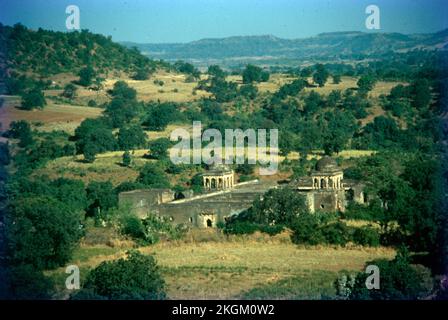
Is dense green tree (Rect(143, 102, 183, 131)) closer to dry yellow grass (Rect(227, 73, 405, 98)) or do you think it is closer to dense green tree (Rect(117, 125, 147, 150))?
dense green tree (Rect(117, 125, 147, 150))

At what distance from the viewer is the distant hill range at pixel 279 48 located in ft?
420

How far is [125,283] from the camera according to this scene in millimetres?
20719

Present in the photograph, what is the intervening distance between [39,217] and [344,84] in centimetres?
5047

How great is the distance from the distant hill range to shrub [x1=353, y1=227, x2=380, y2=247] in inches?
3615

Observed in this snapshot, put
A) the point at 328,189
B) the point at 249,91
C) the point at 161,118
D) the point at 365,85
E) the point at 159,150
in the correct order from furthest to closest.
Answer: the point at 249,91 < the point at 365,85 < the point at 161,118 < the point at 159,150 < the point at 328,189

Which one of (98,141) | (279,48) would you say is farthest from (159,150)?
(279,48)

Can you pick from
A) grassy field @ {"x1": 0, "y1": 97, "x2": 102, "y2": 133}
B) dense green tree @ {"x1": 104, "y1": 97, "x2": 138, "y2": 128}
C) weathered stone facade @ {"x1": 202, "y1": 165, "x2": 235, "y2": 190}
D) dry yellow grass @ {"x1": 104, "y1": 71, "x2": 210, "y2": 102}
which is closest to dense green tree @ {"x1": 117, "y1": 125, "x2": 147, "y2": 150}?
grassy field @ {"x1": 0, "y1": 97, "x2": 102, "y2": 133}

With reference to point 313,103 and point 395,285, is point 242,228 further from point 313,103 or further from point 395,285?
point 313,103

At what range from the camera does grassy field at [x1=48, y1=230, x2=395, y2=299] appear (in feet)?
70.1

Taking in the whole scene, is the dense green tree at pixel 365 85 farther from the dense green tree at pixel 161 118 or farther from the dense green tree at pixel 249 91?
the dense green tree at pixel 161 118

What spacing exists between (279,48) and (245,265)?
12277 centimetres

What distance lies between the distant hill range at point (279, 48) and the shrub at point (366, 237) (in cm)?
9182

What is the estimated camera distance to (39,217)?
26109mm
